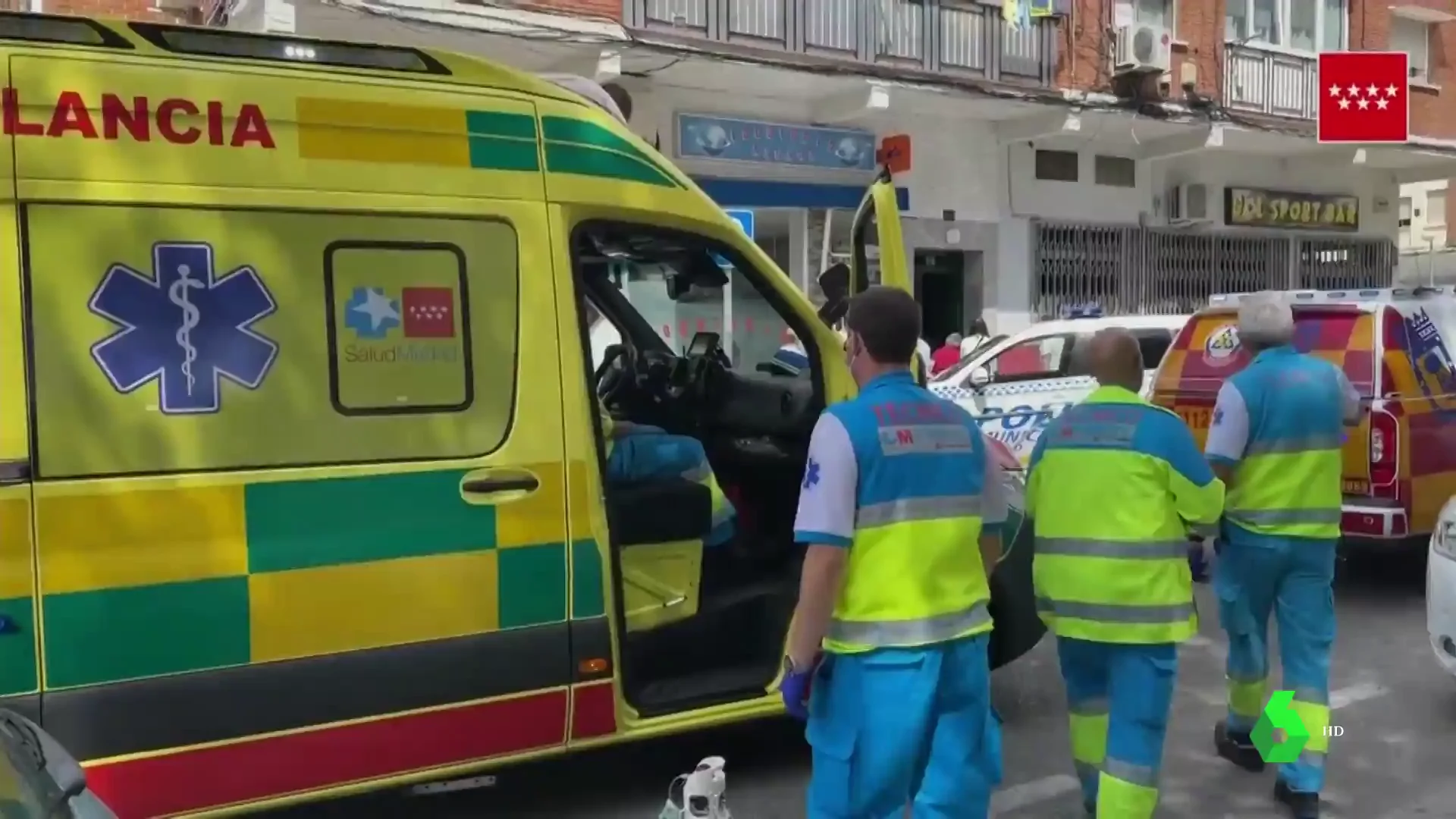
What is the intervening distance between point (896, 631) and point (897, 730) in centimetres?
21

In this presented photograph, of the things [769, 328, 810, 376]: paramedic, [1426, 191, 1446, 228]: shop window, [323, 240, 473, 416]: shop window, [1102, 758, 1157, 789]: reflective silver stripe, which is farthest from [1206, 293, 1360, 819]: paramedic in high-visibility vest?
[1426, 191, 1446, 228]: shop window

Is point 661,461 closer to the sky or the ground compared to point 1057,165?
closer to the ground

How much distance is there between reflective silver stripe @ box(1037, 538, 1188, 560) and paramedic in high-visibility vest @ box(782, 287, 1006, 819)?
642 mm

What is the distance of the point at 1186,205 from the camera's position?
56.8 feet

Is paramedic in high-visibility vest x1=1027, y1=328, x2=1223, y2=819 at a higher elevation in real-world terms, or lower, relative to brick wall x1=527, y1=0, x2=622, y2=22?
lower

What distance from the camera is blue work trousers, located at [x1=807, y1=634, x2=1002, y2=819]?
9.45 feet

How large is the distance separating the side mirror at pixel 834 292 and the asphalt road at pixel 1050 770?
4.74 ft

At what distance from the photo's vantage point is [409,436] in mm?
3613

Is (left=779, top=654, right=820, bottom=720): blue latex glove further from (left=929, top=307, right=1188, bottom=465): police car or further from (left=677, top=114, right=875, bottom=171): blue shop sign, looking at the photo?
A: (left=677, top=114, right=875, bottom=171): blue shop sign

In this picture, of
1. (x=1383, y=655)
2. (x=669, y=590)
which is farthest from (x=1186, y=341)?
(x=669, y=590)

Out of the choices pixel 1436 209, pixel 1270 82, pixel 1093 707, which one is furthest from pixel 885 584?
pixel 1436 209

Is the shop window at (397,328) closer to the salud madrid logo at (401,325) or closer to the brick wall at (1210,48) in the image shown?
the salud madrid logo at (401,325)

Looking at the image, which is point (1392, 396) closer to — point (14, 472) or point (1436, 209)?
point (14, 472)

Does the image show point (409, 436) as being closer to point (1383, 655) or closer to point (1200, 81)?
point (1383, 655)
